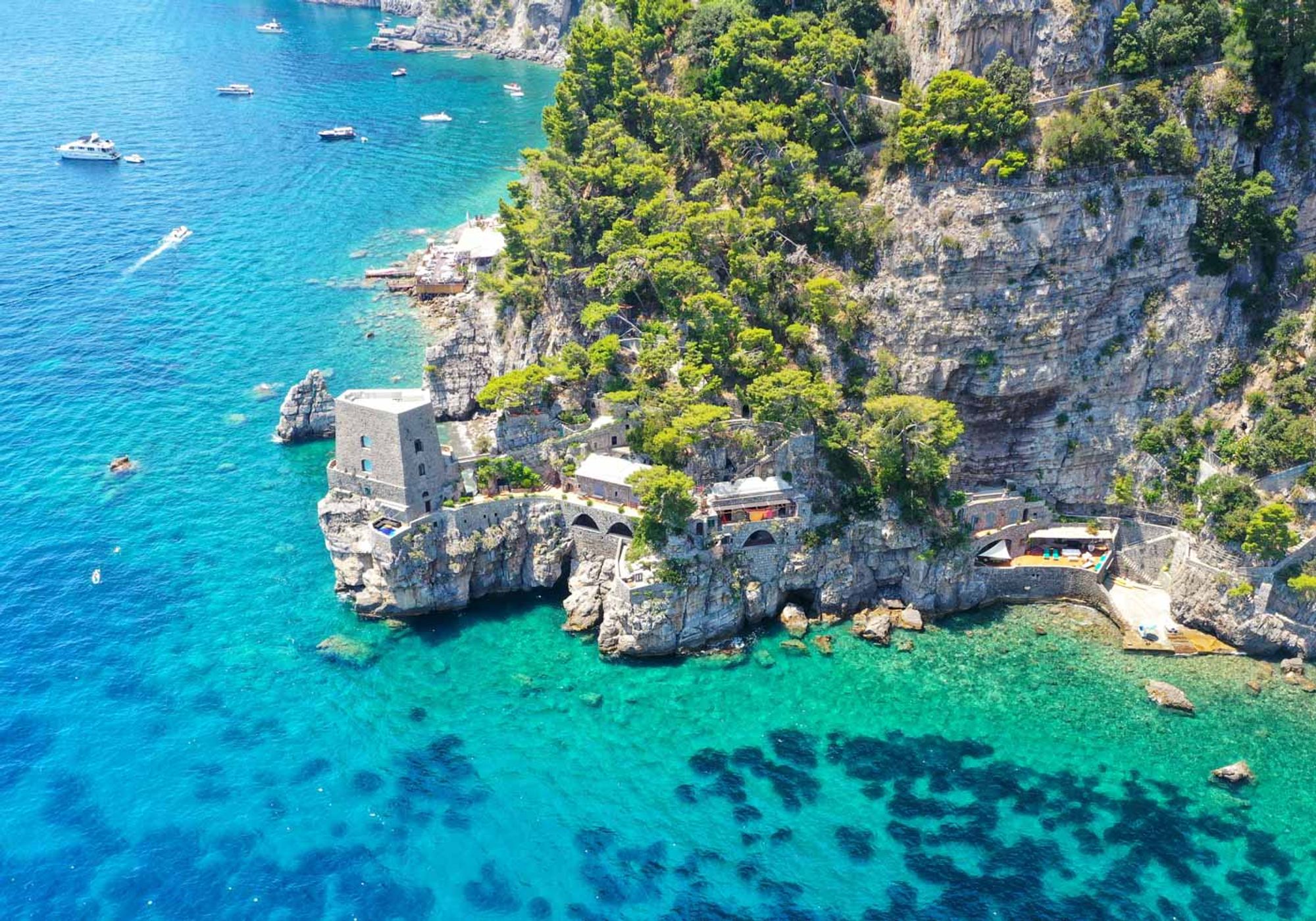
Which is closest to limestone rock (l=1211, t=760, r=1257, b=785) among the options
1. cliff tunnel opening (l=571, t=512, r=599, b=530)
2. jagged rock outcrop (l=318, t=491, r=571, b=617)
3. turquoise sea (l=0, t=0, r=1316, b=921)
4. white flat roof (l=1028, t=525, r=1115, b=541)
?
turquoise sea (l=0, t=0, r=1316, b=921)

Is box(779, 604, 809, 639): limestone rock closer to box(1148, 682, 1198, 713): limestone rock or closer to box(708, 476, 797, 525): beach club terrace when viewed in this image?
box(708, 476, 797, 525): beach club terrace

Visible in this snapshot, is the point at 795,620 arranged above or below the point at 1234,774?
above

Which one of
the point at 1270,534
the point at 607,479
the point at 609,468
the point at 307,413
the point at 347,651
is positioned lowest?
the point at 347,651

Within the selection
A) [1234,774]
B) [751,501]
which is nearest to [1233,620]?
[1234,774]

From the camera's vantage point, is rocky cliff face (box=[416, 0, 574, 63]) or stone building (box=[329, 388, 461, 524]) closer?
stone building (box=[329, 388, 461, 524])

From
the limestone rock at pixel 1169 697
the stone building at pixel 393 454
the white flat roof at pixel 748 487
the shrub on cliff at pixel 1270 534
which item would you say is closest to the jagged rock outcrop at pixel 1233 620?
the shrub on cliff at pixel 1270 534

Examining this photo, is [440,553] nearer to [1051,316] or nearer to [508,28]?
[1051,316]

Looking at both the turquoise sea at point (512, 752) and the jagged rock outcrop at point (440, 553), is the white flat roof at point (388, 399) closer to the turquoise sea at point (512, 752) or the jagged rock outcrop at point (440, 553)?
the jagged rock outcrop at point (440, 553)

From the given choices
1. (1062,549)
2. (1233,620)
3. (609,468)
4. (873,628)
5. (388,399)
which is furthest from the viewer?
(1062,549)
